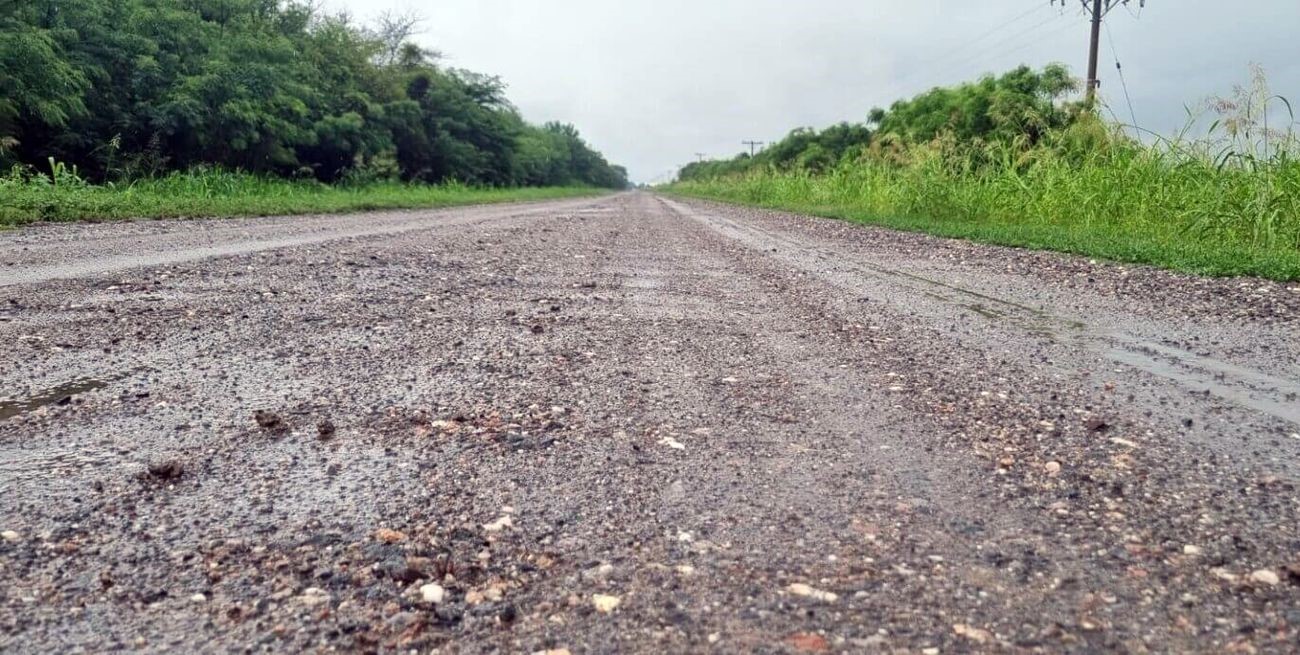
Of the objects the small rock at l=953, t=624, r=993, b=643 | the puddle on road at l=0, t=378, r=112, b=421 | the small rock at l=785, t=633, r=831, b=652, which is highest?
the puddle on road at l=0, t=378, r=112, b=421

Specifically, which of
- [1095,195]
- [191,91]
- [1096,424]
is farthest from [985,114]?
[1096,424]

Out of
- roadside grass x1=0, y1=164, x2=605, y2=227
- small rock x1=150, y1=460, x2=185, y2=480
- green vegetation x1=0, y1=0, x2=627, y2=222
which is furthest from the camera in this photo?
green vegetation x1=0, y1=0, x2=627, y2=222

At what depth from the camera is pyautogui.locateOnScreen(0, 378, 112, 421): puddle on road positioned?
8.19 feet

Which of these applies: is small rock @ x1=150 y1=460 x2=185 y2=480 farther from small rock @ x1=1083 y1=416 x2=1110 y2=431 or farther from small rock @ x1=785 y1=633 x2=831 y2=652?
small rock @ x1=1083 y1=416 x2=1110 y2=431

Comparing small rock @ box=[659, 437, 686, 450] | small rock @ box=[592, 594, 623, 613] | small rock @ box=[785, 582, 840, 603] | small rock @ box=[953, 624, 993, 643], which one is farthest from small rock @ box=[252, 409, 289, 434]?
small rock @ box=[953, 624, 993, 643]

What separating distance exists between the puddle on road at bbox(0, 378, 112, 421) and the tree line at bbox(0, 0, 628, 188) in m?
13.1

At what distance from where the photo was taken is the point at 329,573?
153cm

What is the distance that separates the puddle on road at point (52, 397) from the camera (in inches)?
98.3

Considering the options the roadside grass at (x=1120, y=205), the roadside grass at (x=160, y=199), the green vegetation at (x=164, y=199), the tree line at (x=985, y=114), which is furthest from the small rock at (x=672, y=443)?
the tree line at (x=985, y=114)

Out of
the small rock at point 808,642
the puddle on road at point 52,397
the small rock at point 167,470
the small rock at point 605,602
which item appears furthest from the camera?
the puddle on road at point 52,397

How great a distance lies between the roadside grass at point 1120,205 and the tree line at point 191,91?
45.1 ft

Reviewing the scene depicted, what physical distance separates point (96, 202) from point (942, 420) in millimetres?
12483

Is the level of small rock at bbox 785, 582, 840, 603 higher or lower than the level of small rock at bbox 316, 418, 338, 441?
lower

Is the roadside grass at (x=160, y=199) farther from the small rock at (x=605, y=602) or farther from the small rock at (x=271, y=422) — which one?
the small rock at (x=605, y=602)
